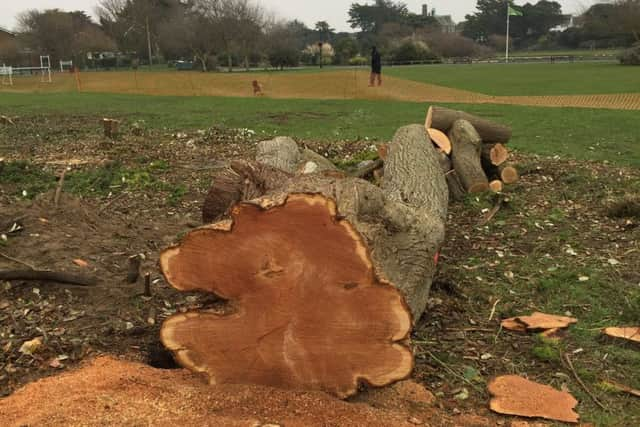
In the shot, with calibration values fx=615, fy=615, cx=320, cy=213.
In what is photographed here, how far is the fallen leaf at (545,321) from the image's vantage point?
3541 millimetres

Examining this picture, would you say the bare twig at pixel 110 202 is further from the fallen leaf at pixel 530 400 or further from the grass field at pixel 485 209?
the fallen leaf at pixel 530 400

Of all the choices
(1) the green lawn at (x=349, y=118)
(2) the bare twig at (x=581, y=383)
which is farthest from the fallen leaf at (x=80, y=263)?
(1) the green lawn at (x=349, y=118)

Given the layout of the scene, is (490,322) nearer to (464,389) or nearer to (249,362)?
(464,389)

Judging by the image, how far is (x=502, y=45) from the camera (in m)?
84.9

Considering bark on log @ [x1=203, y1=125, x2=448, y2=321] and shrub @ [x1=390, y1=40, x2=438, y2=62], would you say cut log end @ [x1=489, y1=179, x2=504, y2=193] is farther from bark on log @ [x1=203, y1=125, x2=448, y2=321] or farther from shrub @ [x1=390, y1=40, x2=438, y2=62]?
shrub @ [x1=390, y1=40, x2=438, y2=62]

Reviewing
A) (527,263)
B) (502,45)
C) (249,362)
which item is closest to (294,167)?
(527,263)

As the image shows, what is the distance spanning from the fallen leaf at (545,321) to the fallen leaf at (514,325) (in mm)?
21

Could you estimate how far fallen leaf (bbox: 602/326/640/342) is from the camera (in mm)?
3369

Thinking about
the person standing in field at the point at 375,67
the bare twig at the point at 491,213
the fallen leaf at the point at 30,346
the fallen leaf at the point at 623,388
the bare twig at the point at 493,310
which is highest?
the person standing in field at the point at 375,67

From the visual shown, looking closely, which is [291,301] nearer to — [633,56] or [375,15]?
[633,56]

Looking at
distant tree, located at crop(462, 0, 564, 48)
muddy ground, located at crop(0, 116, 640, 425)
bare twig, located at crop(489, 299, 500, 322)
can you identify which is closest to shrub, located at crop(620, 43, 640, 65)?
muddy ground, located at crop(0, 116, 640, 425)

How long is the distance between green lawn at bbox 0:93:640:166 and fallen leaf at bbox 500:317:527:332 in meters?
5.30

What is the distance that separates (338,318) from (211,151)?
669 centimetres

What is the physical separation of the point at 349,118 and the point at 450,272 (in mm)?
10200
